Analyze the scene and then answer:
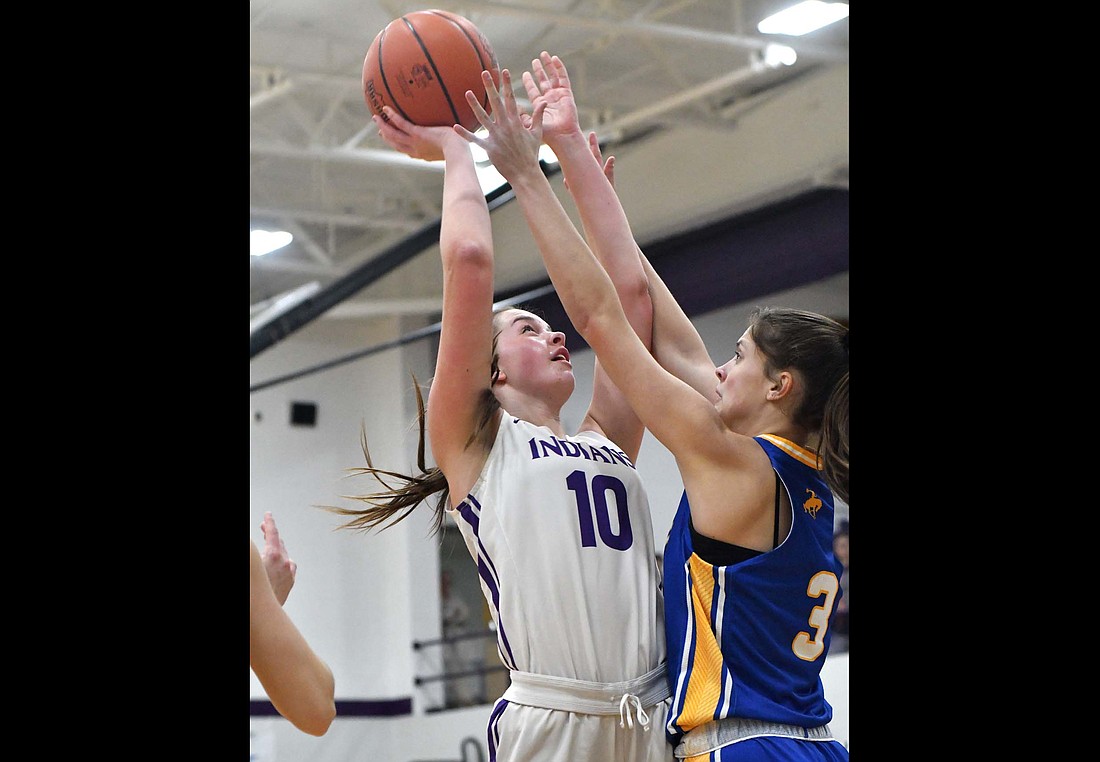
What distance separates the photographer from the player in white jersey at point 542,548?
2172mm

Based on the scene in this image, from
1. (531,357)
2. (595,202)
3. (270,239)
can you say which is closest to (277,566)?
(531,357)

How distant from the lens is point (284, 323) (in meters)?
6.90

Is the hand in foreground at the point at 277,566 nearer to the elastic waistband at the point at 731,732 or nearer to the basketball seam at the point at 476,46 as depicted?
the elastic waistband at the point at 731,732

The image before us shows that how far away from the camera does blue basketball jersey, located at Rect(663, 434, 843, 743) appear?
2.07 m

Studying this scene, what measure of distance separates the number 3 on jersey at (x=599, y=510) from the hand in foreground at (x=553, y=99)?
747mm

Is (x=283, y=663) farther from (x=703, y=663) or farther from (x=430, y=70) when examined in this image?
(x=430, y=70)

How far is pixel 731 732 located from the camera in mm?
2041

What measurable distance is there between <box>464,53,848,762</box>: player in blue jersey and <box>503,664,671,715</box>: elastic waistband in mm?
55

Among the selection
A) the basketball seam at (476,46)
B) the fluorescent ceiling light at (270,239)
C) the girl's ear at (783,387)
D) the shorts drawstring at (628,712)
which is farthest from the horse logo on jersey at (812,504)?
the fluorescent ceiling light at (270,239)

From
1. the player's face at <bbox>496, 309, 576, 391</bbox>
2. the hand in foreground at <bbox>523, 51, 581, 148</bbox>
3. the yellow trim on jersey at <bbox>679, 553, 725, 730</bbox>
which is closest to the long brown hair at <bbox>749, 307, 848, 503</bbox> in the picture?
the yellow trim on jersey at <bbox>679, 553, 725, 730</bbox>
